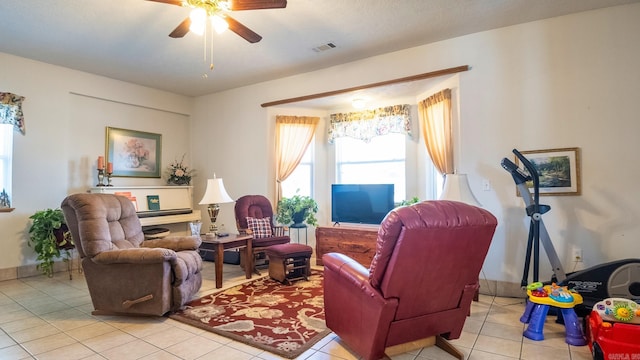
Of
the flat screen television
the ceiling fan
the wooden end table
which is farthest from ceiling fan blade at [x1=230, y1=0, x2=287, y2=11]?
the flat screen television

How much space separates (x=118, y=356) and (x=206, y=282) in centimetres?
185

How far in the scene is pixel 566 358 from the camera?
2266mm

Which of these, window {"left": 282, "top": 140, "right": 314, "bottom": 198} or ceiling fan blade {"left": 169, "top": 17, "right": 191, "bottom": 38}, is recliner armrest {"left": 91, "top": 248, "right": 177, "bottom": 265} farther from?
window {"left": 282, "top": 140, "right": 314, "bottom": 198}

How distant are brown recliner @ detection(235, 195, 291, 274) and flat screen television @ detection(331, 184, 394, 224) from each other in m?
0.86

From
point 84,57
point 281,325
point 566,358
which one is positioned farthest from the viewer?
point 84,57

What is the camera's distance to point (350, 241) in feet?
15.1

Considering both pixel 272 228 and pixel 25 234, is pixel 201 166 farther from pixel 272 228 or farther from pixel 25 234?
pixel 25 234

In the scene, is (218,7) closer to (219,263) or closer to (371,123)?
(219,263)

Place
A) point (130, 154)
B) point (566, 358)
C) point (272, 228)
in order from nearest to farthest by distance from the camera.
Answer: point (566, 358), point (272, 228), point (130, 154)

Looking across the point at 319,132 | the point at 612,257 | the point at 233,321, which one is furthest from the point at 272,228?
the point at 612,257

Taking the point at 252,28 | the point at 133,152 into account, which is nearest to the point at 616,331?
the point at 252,28

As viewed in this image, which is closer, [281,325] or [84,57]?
[281,325]

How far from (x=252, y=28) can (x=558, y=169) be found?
354 cm

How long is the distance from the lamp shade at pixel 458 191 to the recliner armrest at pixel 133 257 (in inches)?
104
